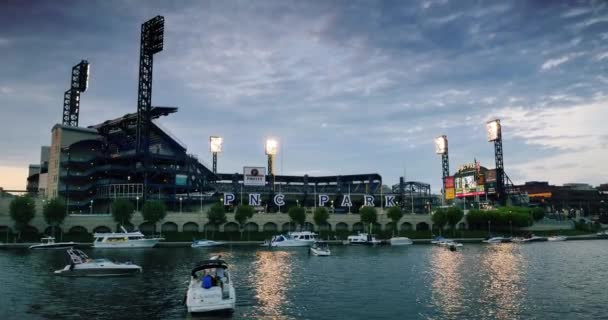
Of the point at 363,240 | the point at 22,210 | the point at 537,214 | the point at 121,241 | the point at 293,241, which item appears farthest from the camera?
the point at 537,214

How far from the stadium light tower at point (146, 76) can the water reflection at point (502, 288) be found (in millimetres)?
116153

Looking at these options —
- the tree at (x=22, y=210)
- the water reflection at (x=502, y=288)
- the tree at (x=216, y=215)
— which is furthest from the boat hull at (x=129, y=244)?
→ the water reflection at (x=502, y=288)

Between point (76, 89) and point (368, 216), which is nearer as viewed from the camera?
point (368, 216)

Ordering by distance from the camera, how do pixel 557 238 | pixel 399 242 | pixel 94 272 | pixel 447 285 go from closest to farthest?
pixel 447 285 → pixel 94 272 → pixel 399 242 → pixel 557 238

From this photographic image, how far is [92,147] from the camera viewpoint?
173 meters

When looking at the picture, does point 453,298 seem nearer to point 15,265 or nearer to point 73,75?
point 15,265

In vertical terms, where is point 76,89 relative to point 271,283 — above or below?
above

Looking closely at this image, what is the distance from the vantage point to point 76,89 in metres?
189

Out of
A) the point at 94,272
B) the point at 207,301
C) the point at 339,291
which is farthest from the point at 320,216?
the point at 207,301

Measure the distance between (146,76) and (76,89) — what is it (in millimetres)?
46174

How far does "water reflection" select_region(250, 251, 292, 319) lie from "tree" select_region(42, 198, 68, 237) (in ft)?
222

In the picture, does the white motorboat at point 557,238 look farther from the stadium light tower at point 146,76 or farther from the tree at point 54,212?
the tree at point 54,212

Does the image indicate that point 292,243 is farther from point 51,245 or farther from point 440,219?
point 440,219

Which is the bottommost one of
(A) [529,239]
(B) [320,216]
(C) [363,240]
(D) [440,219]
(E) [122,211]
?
(A) [529,239]
